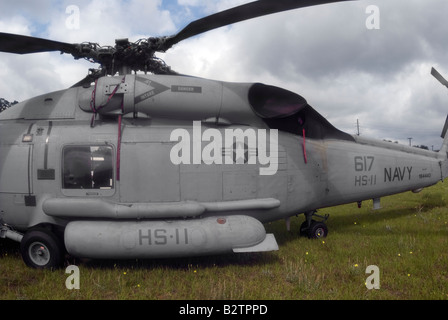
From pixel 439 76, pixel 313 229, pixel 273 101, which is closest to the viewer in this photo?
pixel 273 101

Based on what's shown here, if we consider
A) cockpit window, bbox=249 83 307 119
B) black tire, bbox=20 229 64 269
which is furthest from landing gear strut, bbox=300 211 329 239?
black tire, bbox=20 229 64 269

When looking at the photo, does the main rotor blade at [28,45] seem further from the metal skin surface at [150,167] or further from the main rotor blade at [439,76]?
the main rotor blade at [439,76]

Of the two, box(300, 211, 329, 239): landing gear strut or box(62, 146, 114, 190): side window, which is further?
box(300, 211, 329, 239): landing gear strut

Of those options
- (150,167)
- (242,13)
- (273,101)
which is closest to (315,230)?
(273,101)

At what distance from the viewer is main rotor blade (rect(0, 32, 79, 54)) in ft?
15.1

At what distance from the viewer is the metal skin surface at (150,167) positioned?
496cm

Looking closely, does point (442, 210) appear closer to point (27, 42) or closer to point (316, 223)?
point (316, 223)

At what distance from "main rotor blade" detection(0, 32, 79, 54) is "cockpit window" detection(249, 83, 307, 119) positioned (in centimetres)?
350

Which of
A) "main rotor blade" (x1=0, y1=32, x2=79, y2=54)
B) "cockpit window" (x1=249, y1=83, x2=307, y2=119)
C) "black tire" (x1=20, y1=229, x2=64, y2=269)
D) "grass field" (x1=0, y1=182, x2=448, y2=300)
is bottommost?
"grass field" (x1=0, y1=182, x2=448, y2=300)

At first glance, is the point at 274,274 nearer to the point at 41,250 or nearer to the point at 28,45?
the point at 41,250

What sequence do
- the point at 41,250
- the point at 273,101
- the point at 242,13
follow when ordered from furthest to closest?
the point at 273,101 < the point at 41,250 < the point at 242,13

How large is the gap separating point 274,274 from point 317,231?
2486 mm

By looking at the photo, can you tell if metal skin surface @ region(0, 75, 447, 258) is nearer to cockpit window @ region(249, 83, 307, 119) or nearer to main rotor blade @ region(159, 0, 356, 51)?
cockpit window @ region(249, 83, 307, 119)

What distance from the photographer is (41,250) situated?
518 cm
